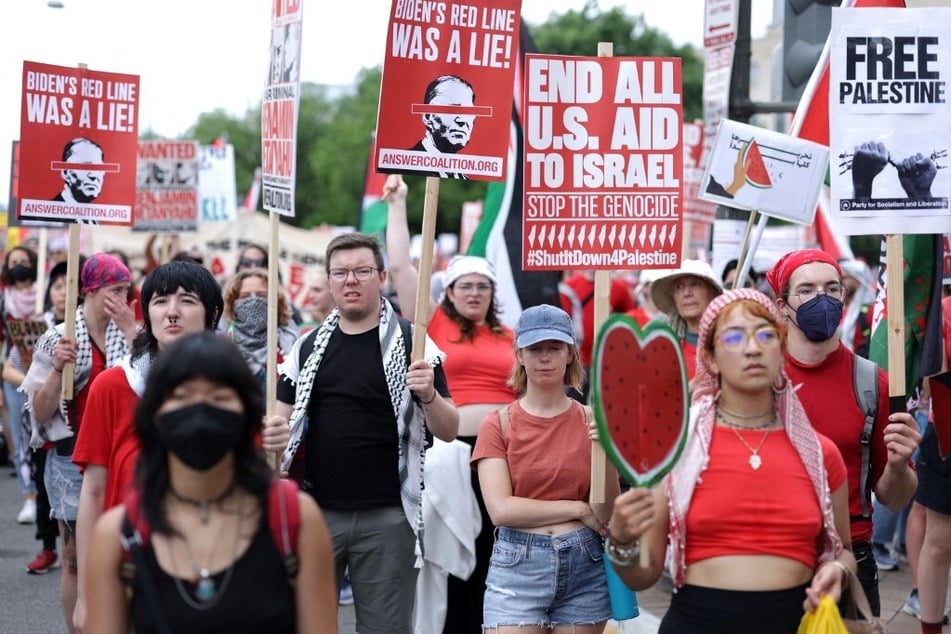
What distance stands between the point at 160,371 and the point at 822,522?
6.18ft

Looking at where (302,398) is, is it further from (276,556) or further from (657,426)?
(276,556)

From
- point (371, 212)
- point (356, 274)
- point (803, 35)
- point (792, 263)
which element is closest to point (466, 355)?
point (356, 274)

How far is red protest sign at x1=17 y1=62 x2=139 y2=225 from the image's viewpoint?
6.75 meters

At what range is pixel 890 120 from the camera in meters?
5.12

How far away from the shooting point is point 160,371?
10.4 feet

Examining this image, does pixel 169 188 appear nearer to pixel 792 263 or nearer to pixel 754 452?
pixel 792 263

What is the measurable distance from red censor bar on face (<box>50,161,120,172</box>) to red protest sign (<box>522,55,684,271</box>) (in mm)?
2501

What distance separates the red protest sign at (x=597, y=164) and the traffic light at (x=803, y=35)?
410 centimetres

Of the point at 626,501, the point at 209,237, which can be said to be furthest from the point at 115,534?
the point at 209,237

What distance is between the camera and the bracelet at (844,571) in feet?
12.4

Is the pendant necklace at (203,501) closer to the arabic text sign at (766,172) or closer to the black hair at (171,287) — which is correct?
the black hair at (171,287)

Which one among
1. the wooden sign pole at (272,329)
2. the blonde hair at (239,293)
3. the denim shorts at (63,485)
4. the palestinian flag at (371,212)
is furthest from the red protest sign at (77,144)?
the palestinian flag at (371,212)

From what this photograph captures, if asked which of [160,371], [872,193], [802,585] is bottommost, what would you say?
[802,585]

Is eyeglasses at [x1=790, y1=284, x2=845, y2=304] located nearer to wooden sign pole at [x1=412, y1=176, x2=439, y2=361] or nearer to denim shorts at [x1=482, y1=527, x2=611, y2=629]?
denim shorts at [x1=482, y1=527, x2=611, y2=629]
